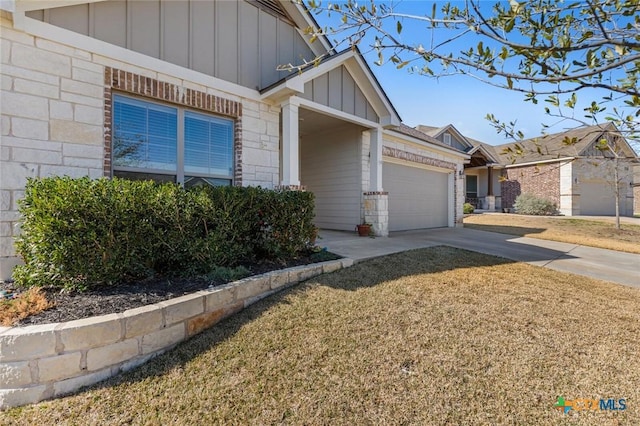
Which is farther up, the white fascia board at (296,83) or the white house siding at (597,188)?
the white fascia board at (296,83)

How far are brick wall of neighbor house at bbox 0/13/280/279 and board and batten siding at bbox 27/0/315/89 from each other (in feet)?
1.23

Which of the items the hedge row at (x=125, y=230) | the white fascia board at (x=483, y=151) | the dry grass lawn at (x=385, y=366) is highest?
the white fascia board at (x=483, y=151)

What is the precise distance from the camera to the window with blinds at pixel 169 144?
4.71 meters

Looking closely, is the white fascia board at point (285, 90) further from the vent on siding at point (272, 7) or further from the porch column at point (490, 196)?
the porch column at point (490, 196)

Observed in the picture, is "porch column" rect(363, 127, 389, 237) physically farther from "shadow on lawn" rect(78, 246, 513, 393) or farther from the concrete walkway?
"shadow on lawn" rect(78, 246, 513, 393)

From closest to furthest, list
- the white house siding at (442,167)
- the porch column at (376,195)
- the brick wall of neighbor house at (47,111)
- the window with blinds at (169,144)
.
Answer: the brick wall of neighbor house at (47,111), the window with blinds at (169,144), the porch column at (376,195), the white house siding at (442,167)

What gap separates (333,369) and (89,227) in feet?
9.39

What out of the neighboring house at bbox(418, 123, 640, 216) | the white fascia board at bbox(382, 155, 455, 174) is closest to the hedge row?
the white fascia board at bbox(382, 155, 455, 174)

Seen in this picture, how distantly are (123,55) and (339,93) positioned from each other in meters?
4.47

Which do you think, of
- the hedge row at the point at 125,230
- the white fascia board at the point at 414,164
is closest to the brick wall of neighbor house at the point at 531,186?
the white fascia board at the point at 414,164

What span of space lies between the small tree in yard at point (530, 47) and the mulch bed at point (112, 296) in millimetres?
2916

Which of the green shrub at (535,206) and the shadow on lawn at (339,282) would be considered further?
the green shrub at (535,206)

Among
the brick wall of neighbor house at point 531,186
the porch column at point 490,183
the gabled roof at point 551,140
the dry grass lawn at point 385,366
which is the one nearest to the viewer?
the gabled roof at point 551,140

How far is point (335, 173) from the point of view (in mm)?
9500
